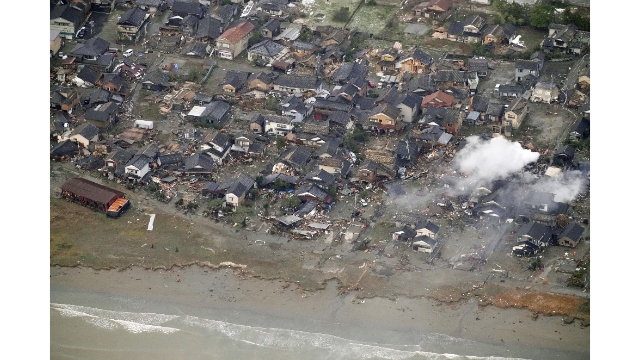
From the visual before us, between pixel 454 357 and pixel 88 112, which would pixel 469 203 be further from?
pixel 88 112

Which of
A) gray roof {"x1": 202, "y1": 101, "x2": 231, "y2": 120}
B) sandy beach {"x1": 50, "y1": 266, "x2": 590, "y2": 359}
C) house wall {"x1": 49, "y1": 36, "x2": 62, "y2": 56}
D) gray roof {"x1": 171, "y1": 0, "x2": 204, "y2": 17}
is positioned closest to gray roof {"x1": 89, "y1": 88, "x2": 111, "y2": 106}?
gray roof {"x1": 202, "y1": 101, "x2": 231, "y2": 120}

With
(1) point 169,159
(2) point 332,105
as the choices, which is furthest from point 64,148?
(2) point 332,105

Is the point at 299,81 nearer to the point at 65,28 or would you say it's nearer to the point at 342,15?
A: the point at 342,15

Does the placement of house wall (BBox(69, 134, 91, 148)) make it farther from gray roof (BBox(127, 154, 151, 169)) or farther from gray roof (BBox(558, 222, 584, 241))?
gray roof (BBox(558, 222, 584, 241))

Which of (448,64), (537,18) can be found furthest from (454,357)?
(537,18)

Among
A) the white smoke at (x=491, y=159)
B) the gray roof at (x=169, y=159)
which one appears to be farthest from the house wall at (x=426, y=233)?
the gray roof at (x=169, y=159)

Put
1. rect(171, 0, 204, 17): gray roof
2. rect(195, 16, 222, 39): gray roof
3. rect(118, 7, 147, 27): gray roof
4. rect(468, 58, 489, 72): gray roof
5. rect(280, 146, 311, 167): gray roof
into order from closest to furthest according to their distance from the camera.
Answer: rect(280, 146, 311, 167): gray roof → rect(468, 58, 489, 72): gray roof → rect(195, 16, 222, 39): gray roof → rect(118, 7, 147, 27): gray roof → rect(171, 0, 204, 17): gray roof
